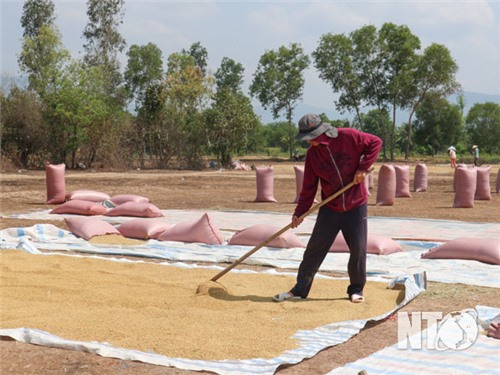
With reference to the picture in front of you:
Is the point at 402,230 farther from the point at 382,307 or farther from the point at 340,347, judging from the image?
the point at 340,347

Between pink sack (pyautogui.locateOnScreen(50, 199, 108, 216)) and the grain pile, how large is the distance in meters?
4.01

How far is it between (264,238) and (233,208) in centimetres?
472

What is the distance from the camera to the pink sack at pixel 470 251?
5930mm

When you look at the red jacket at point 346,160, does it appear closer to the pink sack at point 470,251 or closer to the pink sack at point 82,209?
the pink sack at point 470,251

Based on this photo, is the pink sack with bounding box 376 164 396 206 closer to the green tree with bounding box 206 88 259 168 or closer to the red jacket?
the red jacket

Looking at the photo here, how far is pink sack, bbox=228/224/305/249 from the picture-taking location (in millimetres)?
6840

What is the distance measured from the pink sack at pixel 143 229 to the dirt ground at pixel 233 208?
156 centimetres

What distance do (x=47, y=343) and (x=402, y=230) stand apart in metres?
5.82

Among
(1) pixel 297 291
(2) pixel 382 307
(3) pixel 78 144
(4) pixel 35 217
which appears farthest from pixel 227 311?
(3) pixel 78 144

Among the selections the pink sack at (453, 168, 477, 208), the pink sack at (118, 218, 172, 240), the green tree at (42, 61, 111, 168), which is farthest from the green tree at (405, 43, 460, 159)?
the pink sack at (118, 218, 172, 240)

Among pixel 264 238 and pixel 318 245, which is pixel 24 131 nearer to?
pixel 264 238

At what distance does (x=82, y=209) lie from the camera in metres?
9.90

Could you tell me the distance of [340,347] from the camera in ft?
11.9

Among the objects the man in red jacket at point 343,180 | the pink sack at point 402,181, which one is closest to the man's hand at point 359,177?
the man in red jacket at point 343,180
